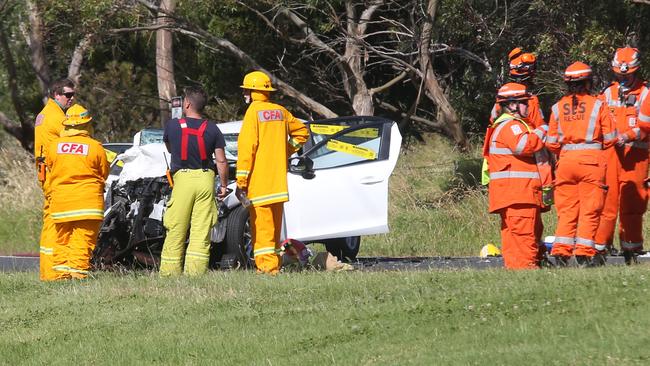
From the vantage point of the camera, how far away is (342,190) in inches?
502

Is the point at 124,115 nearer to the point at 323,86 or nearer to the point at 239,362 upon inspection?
the point at 323,86

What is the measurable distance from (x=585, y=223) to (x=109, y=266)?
5.24 meters

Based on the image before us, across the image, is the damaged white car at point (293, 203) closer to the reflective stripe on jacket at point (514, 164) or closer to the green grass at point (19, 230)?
the reflective stripe on jacket at point (514, 164)

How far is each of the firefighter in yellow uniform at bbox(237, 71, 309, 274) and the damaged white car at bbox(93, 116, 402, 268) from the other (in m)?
1.19

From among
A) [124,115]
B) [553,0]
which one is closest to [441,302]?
[553,0]

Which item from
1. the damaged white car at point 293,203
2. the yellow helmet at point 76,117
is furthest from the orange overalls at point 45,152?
the damaged white car at point 293,203

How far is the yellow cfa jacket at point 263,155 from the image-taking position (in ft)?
37.0

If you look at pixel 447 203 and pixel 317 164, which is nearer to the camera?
pixel 317 164

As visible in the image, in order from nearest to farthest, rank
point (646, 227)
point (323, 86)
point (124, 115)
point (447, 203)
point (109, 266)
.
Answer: point (109, 266) < point (646, 227) < point (447, 203) < point (323, 86) < point (124, 115)

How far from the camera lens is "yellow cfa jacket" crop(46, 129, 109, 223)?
38.5 ft

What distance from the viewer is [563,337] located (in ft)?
23.5

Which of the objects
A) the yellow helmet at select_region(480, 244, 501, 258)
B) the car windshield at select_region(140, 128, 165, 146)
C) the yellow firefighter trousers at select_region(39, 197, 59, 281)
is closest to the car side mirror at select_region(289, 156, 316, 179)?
the car windshield at select_region(140, 128, 165, 146)

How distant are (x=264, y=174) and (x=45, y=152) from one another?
2.64 m

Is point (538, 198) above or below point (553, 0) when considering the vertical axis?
below
